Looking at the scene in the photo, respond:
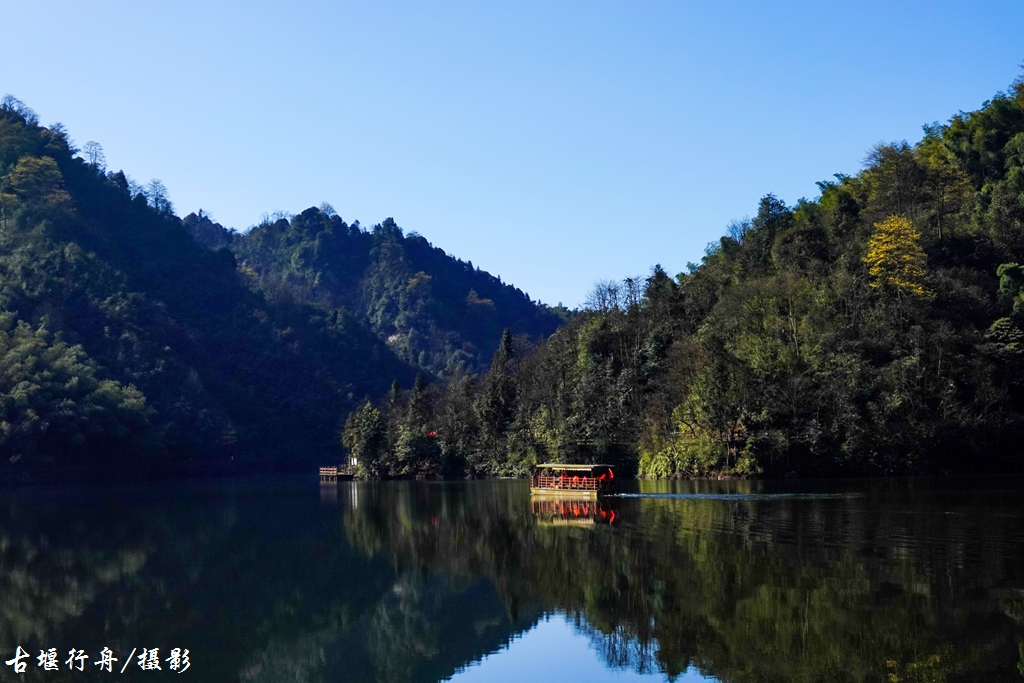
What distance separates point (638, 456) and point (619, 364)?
14.5 m

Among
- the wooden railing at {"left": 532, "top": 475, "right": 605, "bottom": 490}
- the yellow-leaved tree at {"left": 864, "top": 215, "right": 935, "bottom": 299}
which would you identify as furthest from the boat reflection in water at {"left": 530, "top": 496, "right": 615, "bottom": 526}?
the yellow-leaved tree at {"left": 864, "top": 215, "right": 935, "bottom": 299}

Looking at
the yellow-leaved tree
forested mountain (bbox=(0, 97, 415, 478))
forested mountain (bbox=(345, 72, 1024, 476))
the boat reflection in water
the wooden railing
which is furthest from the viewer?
forested mountain (bbox=(0, 97, 415, 478))

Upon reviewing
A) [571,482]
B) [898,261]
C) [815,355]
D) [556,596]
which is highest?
[898,261]

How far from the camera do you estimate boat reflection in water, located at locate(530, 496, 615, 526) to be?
135 ft

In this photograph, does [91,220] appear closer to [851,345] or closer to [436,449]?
[436,449]

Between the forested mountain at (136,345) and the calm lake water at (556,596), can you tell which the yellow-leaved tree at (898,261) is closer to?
the calm lake water at (556,596)

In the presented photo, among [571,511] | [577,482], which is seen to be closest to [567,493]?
[577,482]

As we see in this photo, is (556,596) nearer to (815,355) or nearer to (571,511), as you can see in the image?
(571,511)

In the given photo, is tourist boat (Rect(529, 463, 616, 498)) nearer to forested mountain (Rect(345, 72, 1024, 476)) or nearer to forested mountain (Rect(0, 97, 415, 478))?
forested mountain (Rect(345, 72, 1024, 476))

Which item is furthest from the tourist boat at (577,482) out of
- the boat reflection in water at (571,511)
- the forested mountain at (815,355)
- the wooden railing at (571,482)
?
the forested mountain at (815,355)

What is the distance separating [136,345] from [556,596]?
122309mm

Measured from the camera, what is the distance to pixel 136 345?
134 m

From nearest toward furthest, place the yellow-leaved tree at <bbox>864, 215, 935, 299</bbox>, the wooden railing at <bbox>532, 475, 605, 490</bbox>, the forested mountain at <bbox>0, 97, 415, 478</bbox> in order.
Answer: the wooden railing at <bbox>532, 475, 605, 490</bbox> < the yellow-leaved tree at <bbox>864, 215, 935, 299</bbox> < the forested mountain at <bbox>0, 97, 415, 478</bbox>

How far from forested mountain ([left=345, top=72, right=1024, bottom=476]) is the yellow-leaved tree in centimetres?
14
